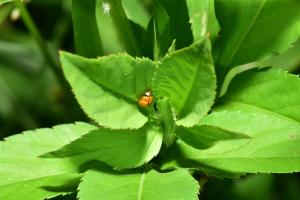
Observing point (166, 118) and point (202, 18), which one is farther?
point (202, 18)

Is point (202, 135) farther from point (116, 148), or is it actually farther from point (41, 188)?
point (41, 188)

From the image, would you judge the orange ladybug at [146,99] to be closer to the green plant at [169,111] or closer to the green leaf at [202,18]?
the green plant at [169,111]

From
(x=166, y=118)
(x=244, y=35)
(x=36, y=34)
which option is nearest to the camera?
(x=166, y=118)

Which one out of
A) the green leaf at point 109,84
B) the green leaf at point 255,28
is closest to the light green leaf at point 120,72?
the green leaf at point 109,84

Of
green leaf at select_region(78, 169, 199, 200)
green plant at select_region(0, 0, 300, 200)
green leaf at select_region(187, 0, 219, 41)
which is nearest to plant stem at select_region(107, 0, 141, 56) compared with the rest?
green plant at select_region(0, 0, 300, 200)

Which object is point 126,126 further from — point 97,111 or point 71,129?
point 71,129

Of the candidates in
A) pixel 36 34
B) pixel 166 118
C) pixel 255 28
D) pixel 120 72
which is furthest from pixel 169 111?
pixel 36 34

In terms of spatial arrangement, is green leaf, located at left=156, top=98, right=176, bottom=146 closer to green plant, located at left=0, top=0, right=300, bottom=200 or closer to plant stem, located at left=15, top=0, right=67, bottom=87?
green plant, located at left=0, top=0, right=300, bottom=200

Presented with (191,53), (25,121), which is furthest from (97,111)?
(25,121)
